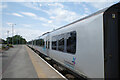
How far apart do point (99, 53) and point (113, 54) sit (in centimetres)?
39

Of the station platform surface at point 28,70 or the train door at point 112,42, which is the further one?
the station platform surface at point 28,70

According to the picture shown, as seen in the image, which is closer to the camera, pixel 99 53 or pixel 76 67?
pixel 99 53

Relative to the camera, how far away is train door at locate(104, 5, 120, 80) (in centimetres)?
333

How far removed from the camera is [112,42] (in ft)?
11.3

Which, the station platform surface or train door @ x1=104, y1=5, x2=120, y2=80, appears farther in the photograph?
the station platform surface

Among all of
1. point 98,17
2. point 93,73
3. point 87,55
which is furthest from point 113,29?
point 93,73

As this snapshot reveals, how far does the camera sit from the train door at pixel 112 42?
10.9 feet

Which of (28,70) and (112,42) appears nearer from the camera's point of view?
(112,42)

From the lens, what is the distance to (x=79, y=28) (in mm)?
4875

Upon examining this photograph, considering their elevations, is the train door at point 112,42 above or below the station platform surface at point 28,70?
above

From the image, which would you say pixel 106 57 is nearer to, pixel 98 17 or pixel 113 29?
pixel 113 29

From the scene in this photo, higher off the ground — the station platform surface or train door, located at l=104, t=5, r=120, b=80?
train door, located at l=104, t=5, r=120, b=80

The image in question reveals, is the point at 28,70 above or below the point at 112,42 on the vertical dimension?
below

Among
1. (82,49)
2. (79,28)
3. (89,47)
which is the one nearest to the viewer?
(89,47)
